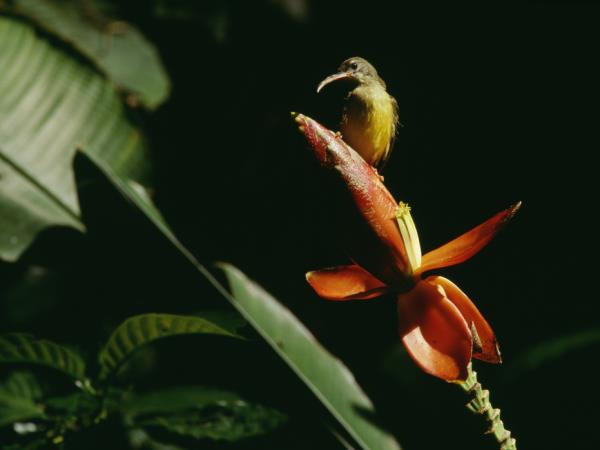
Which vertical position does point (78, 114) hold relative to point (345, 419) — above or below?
above

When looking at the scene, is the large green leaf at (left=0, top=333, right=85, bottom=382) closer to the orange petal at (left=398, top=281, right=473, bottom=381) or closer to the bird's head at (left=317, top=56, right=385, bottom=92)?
the orange petal at (left=398, top=281, right=473, bottom=381)

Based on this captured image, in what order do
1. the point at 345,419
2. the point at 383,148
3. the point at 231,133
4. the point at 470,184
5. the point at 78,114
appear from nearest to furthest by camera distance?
the point at 345,419, the point at 383,148, the point at 78,114, the point at 470,184, the point at 231,133

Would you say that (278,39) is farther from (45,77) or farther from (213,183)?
(45,77)

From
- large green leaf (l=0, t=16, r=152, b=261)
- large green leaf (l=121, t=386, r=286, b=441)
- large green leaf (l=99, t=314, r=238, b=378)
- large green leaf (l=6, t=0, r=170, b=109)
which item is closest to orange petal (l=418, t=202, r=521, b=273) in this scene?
large green leaf (l=99, t=314, r=238, b=378)

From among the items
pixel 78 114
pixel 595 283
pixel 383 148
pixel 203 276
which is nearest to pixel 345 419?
pixel 203 276

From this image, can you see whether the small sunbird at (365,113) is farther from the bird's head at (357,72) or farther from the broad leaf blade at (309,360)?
the broad leaf blade at (309,360)

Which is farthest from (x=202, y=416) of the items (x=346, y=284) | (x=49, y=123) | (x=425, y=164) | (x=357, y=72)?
(x=425, y=164)

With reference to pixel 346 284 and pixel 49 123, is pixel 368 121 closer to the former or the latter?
pixel 346 284
